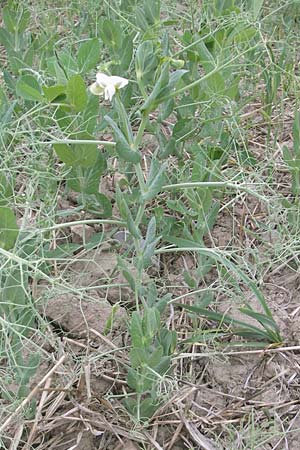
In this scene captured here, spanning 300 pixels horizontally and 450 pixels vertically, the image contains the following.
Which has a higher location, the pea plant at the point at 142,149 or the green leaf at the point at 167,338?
the pea plant at the point at 142,149

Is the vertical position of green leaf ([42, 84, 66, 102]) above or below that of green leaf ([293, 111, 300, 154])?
above

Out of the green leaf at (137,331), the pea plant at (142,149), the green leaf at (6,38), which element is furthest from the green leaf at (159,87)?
the green leaf at (6,38)

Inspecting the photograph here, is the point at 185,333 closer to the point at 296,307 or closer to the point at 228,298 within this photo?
the point at 228,298

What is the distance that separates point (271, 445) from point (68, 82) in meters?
0.85

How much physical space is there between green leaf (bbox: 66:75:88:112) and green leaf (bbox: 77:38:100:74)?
0.38 feet

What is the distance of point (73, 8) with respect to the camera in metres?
2.25

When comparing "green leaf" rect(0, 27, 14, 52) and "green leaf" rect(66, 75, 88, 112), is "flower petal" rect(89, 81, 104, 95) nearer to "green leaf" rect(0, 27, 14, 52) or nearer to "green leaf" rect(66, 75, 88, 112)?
"green leaf" rect(66, 75, 88, 112)

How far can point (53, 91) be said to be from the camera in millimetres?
1500

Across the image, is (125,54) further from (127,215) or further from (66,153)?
(127,215)

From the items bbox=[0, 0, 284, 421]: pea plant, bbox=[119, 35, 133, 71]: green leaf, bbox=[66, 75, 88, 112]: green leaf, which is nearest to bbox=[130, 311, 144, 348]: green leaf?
bbox=[0, 0, 284, 421]: pea plant

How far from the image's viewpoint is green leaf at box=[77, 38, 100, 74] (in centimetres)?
160

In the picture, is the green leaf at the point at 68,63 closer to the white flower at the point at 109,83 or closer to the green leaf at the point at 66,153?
the green leaf at the point at 66,153

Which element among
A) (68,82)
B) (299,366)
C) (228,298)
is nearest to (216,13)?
(68,82)

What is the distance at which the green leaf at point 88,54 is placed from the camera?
1602 millimetres
